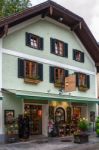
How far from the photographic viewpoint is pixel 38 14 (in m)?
28.9

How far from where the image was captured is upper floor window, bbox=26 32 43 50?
1109 inches

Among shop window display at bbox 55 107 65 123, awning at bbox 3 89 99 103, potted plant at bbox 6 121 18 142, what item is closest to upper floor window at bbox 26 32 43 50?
awning at bbox 3 89 99 103

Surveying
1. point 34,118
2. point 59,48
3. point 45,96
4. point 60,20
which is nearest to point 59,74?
A: point 59,48

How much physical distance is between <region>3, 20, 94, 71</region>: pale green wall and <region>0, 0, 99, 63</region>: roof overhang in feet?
1.98

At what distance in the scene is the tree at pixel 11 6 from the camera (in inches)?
1574

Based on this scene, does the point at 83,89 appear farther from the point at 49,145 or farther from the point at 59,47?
the point at 49,145

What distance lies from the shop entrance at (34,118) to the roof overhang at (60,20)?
6452mm

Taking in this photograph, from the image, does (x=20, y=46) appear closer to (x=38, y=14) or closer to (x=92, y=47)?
(x=38, y=14)

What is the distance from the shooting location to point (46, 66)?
2977 cm

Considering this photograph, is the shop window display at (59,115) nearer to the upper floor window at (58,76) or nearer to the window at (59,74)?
the upper floor window at (58,76)

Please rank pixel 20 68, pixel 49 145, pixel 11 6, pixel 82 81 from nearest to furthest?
pixel 49 145, pixel 20 68, pixel 82 81, pixel 11 6

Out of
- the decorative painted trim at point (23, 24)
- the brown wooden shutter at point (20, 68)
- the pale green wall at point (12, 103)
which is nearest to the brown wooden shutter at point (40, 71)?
the brown wooden shutter at point (20, 68)

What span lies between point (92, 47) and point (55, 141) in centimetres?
1150

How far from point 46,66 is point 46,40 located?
1.99m
